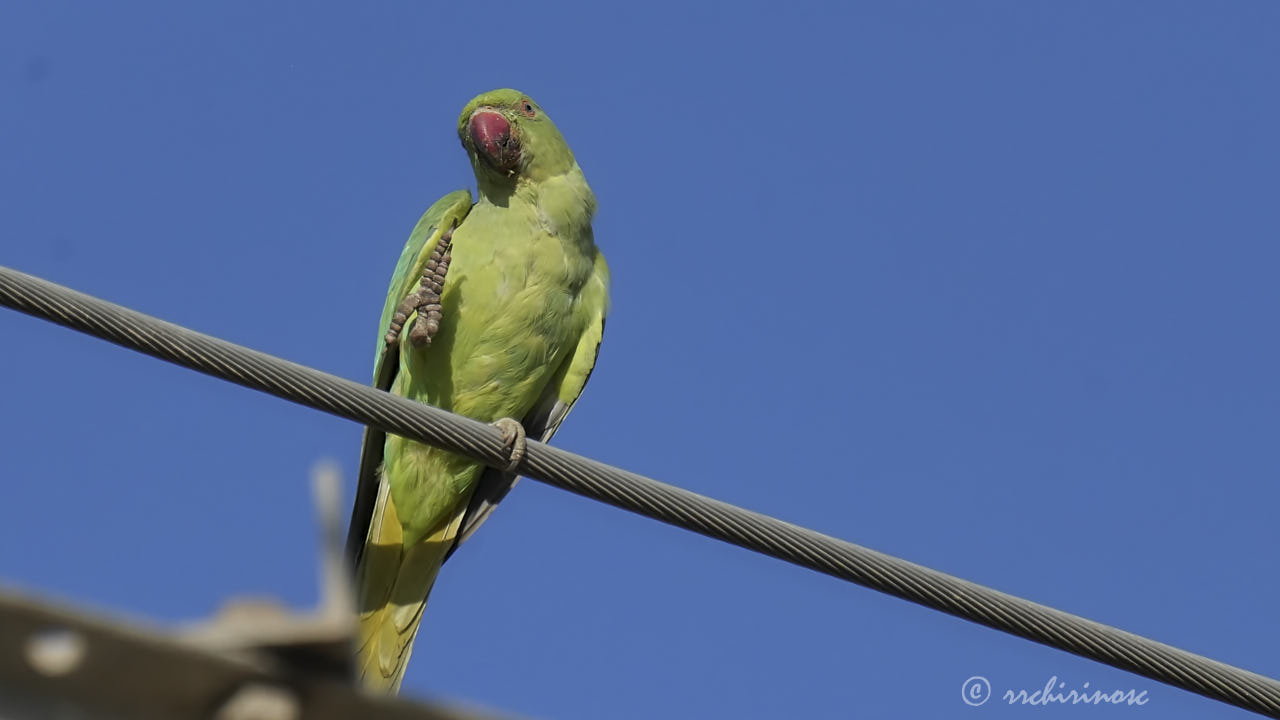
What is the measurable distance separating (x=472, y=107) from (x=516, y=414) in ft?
5.93

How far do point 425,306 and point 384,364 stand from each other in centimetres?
46

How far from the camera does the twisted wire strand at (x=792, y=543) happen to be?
414 centimetres

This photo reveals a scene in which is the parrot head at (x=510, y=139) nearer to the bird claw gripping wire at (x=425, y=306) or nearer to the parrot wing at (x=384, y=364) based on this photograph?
the parrot wing at (x=384, y=364)

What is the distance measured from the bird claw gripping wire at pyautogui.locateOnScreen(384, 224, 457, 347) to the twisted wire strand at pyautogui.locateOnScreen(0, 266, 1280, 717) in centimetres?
267

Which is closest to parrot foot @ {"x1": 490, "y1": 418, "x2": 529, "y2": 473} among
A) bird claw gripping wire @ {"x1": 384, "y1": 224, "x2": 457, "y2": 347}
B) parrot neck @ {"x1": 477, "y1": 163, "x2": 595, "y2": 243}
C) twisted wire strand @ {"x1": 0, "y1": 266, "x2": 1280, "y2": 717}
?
twisted wire strand @ {"x1": 0, "y1": 266, "x2": 1280, "y2": 717}

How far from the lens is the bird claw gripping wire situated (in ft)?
23.3

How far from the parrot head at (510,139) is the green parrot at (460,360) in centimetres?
4

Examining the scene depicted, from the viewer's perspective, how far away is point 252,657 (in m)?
2.17

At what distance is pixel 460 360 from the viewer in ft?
24.0

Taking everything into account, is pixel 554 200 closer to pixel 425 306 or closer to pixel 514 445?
pixel 425 306

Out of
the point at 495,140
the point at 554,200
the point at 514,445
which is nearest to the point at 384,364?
the point at 554,200

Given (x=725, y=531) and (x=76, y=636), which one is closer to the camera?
(x=76, y=636)

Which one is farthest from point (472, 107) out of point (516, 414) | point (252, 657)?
point (252, 657)

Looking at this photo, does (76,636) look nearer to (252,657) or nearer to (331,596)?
(252,657)
